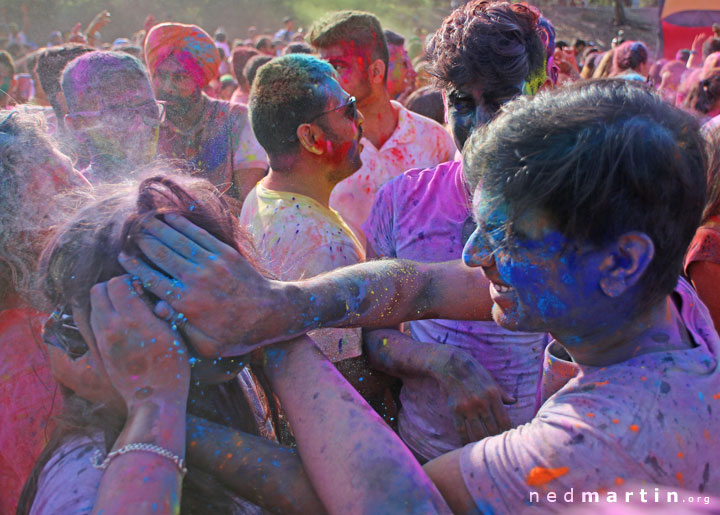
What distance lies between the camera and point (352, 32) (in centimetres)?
399

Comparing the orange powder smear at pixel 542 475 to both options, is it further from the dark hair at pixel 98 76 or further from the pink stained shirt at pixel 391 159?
the dark hair at pixel 98 76

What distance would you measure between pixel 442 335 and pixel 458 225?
443mm

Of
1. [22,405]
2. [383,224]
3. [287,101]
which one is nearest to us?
[22,405]

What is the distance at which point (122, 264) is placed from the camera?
1.36 m

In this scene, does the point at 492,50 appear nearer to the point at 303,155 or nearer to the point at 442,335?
the point at 303,155

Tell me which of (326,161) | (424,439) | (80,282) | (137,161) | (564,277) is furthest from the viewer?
(137,161)

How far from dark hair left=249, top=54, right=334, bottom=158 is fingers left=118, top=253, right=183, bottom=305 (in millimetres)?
1407

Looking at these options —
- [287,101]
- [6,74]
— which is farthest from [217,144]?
[6,74]

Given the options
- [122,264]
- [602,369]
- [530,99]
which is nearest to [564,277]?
[602,369]

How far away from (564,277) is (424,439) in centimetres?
122

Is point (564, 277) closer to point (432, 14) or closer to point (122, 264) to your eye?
point (122, 264)

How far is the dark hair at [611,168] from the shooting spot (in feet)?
3.82

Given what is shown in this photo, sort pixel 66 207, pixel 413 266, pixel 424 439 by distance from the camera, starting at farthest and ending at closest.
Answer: pixel 424 439, pixel 413 266, pixel 66 207

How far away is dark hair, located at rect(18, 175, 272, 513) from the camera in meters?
1.38
